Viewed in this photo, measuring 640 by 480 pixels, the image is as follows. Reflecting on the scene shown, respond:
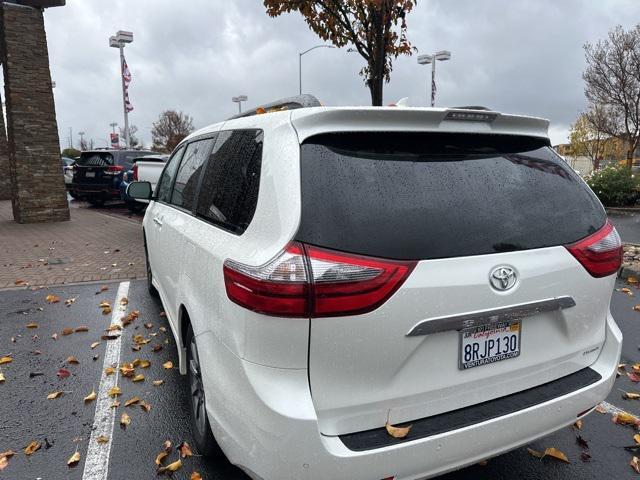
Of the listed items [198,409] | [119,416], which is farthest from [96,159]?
[198,409]

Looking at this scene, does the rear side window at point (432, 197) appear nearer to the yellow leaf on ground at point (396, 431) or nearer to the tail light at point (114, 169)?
the yellow leaf on ground at point (396, 431)

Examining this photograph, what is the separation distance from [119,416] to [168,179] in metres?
1.99

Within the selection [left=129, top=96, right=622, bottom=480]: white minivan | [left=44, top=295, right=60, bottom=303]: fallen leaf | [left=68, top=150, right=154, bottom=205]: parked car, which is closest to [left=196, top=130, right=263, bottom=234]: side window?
[left=129, top=96, right=622, bottom=480]: white minivan

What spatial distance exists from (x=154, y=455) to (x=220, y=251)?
1.38m

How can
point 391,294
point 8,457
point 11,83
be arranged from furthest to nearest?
point 11,83, point 8,457, point 391,294

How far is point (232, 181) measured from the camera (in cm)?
231

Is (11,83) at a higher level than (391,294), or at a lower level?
higher

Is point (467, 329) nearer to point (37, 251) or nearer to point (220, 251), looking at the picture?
point (220, 251)

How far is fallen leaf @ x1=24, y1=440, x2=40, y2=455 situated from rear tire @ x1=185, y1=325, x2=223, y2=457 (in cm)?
89

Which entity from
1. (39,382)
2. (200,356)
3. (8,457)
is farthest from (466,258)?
(39,382)

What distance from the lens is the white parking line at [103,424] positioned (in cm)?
255

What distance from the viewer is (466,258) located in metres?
1.85

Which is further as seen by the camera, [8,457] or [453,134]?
[8,457]

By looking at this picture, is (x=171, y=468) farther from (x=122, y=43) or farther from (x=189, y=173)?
(x=122, y=43)
